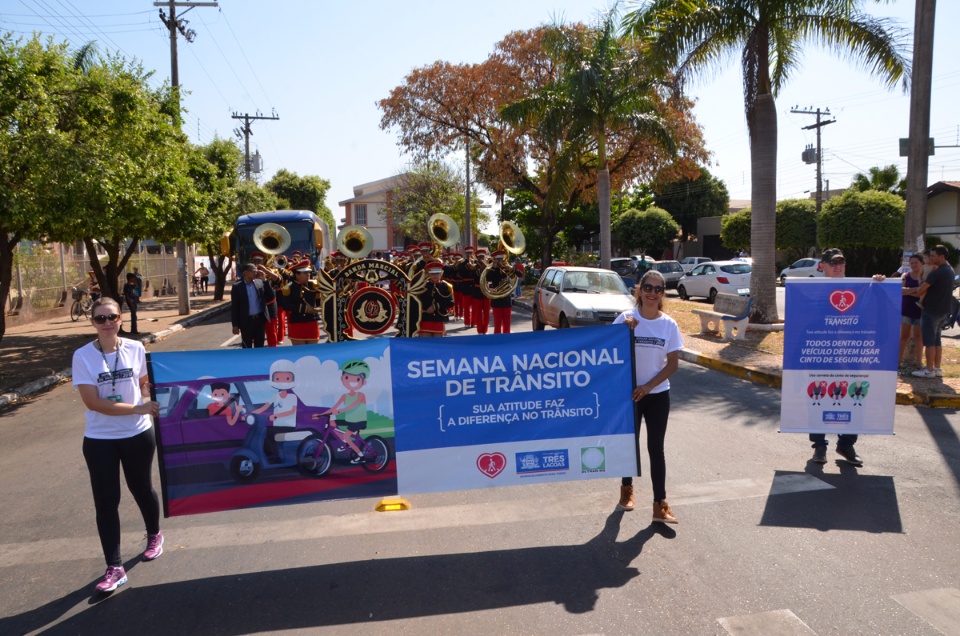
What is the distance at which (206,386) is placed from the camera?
15.4ft

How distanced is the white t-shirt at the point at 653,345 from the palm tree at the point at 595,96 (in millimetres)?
17702

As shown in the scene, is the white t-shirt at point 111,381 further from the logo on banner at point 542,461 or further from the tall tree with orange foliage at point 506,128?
the tall tree with orange foliage at point 506,128

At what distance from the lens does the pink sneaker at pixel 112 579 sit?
4234 mm

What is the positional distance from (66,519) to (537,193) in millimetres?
27438

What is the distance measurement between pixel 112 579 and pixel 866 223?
105 feet

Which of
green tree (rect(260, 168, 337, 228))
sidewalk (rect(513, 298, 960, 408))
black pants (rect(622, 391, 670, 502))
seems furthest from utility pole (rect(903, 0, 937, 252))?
green tree (rect(260, 168, 337, 228))

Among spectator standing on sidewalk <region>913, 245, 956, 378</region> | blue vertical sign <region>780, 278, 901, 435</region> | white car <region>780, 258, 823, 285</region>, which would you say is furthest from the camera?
white car <region>780, 258, 823, 285</region>

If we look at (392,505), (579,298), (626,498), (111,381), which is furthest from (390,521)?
(579,298)

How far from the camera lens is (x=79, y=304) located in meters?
22.8

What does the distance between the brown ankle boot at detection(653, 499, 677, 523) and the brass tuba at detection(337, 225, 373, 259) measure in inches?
429

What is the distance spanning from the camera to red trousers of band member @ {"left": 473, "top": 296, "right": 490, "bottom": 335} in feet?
50.2

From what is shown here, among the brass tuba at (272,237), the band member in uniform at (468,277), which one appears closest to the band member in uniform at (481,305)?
the band member in uniform at (468,277)

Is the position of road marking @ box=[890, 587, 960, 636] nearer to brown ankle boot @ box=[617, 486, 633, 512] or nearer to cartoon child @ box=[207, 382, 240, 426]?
brown ankle boot @ box=[617, 486, 633, 512]

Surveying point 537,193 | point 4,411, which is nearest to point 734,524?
point 4,411
